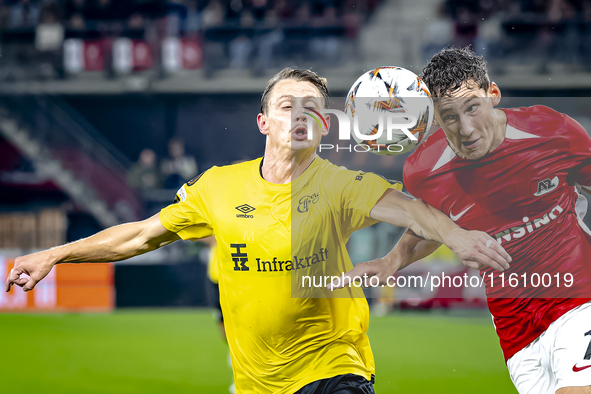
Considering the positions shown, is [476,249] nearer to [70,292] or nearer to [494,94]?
[494,94]

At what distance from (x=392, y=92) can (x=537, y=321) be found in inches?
54.6

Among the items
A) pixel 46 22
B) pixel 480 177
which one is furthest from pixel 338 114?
pixel 46 22

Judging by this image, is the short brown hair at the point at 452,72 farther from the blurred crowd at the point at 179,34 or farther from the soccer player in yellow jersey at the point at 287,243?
the blurred crowd at the point at 179,34

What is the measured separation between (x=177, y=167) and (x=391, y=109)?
38.5ft

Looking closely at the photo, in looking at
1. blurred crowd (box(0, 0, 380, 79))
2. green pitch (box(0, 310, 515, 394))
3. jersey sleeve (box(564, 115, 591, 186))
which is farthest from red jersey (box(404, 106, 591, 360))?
blurred crowd (box(0, 0, 380, 79))

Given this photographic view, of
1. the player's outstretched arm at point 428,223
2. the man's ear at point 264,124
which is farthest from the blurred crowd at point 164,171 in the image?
the player's outstretched arm at point 428,223

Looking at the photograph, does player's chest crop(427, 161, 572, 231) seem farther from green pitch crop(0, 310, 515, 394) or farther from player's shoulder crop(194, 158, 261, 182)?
green pitch crop(0, 310, 515, 394)

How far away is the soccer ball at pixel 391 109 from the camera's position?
285 cm

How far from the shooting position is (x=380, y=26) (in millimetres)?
15328

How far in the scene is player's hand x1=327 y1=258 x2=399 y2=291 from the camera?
9.46ft

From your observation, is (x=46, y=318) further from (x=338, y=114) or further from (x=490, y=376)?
(x=338, y=114)

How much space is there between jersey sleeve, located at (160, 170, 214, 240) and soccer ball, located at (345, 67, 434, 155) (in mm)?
866

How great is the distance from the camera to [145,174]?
1424cm

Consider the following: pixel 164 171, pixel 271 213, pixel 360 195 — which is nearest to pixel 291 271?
pixel 271 213
